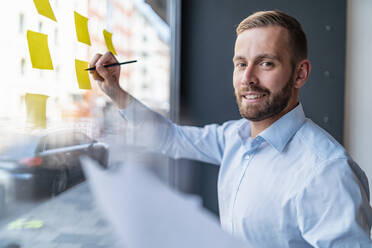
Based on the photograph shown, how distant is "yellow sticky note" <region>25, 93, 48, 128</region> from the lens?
51cm

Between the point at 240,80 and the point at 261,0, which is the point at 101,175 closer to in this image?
the point at 240,80

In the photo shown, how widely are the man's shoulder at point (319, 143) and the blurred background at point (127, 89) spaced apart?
411 millimetres

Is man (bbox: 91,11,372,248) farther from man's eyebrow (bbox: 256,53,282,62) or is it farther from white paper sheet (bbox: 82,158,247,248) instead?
white paper sheet (bbox: 82,158,247,248)

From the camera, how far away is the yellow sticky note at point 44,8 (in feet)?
1.77

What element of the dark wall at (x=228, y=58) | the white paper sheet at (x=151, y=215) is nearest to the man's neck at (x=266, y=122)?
the white paper sheet at (x=151, y=215)

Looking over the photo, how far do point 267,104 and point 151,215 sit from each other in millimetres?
742

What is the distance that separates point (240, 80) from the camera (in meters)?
0.93

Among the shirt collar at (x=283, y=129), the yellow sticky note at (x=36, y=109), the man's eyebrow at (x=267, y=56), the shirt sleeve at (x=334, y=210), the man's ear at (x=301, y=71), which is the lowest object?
the shirt sleeve at (x=334, y=210)

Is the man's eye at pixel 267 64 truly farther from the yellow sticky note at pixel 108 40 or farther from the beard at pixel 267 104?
the yellow sticky note at pixel 108 40

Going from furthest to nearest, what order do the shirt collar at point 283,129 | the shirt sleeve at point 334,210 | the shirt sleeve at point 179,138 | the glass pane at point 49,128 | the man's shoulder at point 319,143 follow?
the shirt sleeve at point 179,138 → the shirt collar at point 283,129 → the man's shoulder at point 319,143 → the shirt sleeve at point 334,210 → the glass pane at point 49,128

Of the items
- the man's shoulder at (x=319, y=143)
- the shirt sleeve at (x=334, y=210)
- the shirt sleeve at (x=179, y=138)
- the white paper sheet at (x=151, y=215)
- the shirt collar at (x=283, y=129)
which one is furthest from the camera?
the shirt sleeve at (x=179, y=138)

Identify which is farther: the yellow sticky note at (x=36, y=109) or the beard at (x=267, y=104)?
the beard at (x=267, y=104)

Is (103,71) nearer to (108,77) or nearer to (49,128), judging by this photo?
(108,77)

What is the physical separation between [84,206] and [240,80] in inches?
22.3
